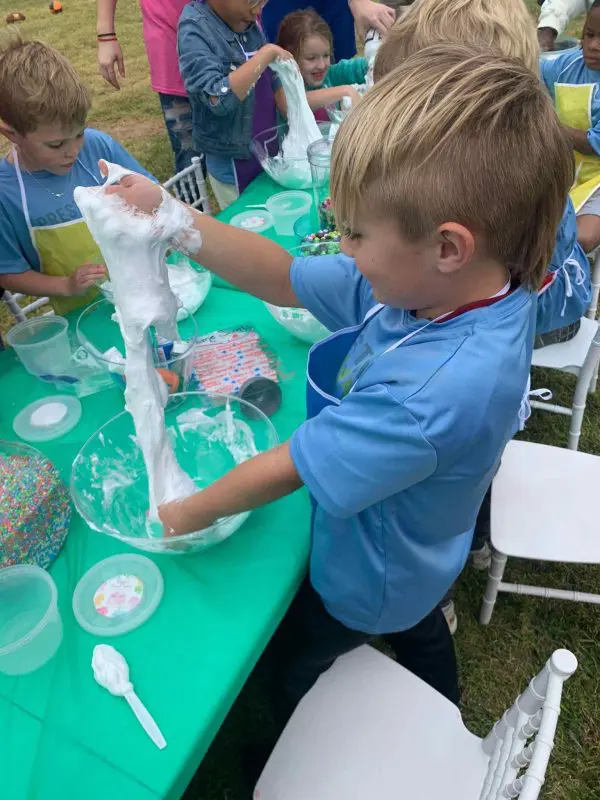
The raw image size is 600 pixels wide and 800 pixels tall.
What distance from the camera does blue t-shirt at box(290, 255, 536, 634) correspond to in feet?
2.40

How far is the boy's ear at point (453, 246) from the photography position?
Answer: 67 centimetres

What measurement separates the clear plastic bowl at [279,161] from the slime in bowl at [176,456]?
1.23 metres

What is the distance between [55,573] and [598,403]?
2158mm

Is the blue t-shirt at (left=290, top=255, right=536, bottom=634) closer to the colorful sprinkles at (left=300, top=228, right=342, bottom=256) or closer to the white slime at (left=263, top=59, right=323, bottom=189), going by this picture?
the colorful sprinkles at (left=300, top=228, right=342, bottom=256)

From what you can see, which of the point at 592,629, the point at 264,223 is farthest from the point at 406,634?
the point at 264,223

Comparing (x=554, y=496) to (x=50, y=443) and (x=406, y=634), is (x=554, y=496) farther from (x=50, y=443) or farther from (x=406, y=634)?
(x=50, y=443)

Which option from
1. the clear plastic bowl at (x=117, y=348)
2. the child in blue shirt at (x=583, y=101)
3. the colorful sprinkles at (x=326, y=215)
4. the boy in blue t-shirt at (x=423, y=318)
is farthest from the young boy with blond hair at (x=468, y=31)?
the child in blue shirt at (x=583, y=101)

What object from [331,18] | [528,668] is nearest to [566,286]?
[528,668]

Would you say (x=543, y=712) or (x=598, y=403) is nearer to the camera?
(x=543, y=712)

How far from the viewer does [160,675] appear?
875 mm

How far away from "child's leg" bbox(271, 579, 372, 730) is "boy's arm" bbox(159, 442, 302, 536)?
1.23 ft

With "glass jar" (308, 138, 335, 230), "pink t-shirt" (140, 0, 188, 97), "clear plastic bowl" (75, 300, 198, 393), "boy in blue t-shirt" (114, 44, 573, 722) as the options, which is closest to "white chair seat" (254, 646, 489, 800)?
"boy in blue t-shirt" (114, 44, 573, 722)

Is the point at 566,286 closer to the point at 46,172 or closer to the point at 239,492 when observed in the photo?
the point at 239,492

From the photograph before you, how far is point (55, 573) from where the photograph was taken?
3.32ft
